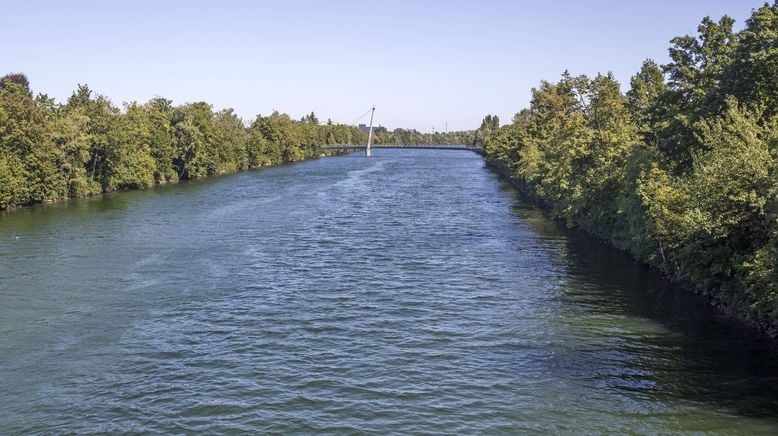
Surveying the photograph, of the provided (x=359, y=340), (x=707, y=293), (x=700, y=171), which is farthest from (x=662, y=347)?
(x=359, y=340)

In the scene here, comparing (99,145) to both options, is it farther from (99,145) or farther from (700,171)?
(700,171)

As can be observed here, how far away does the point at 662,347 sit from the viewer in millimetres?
27438

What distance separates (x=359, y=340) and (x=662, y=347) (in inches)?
509

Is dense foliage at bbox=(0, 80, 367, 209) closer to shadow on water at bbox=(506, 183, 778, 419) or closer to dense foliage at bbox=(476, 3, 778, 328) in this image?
dense foliage at bbox=(476, 3, 778, 328)

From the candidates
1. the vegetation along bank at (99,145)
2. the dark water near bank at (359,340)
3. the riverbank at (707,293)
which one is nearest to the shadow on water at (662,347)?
the dark water near bank at (359,340)

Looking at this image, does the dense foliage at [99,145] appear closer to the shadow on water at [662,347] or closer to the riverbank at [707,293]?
the riverbank at [707,293]

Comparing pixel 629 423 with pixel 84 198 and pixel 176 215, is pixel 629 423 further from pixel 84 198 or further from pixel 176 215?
pixel 84 198

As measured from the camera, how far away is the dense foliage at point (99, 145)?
70562 mm

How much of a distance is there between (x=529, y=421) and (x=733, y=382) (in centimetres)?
851

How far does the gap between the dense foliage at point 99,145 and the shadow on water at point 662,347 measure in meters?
60.1

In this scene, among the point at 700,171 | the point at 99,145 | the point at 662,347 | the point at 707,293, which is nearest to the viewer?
the point at 662,347

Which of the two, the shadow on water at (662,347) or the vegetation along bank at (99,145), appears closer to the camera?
the shadow on water at (662,347)

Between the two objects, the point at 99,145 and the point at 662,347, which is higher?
the point at 99,145

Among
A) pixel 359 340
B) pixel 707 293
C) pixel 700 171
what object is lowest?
pixel 359 340
